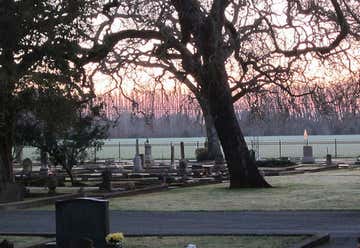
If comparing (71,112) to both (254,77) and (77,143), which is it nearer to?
(254,77)

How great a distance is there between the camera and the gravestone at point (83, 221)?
11.9 metres

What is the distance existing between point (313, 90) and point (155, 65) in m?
10.2

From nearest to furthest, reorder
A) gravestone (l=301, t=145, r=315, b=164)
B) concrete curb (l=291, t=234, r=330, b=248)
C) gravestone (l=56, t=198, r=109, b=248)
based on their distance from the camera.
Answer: gravestone (l=56, t=198, r=109, b=248) < concrete curb (l=291, t=234, r=330, b=248) < gravestone (l=301, t=145, r=315, b=164)

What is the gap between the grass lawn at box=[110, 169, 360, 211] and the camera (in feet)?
71.1

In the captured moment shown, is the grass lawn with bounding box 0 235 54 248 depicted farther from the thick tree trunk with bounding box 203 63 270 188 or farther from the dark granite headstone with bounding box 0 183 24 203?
the thick tree trunk with bounding box 203 63 270 188

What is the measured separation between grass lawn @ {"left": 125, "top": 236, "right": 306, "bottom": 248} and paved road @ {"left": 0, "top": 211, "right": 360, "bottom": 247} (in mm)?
935

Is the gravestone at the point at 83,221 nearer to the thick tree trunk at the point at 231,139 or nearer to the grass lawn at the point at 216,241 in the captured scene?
the grass lawn at the point at 216,241

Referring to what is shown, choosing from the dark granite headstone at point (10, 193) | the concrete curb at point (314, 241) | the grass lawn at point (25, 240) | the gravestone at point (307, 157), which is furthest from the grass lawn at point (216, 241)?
the gravestone at point (307, 157)

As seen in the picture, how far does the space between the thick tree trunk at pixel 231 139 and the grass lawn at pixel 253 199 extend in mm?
885

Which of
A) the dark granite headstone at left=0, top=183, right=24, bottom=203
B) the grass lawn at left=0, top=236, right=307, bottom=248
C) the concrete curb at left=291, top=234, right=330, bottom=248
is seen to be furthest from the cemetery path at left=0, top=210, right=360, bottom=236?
the dark granite headstone at left=0, top=183, right=24, bottom=203

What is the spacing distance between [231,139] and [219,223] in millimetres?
13920

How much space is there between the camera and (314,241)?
13.2m

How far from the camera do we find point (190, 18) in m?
24.7

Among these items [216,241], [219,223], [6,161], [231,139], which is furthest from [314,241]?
[231,139]
